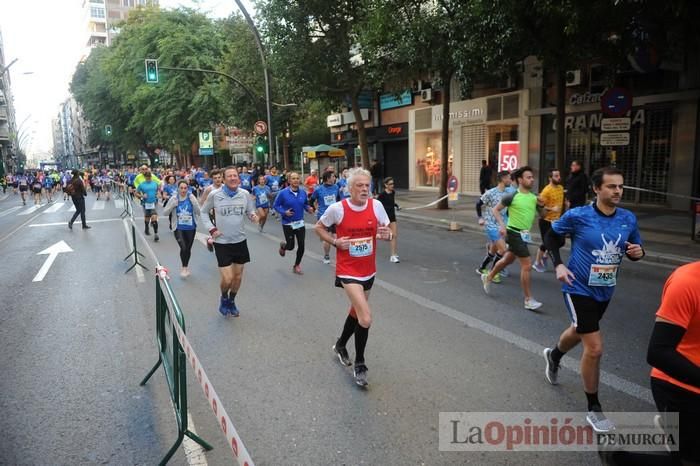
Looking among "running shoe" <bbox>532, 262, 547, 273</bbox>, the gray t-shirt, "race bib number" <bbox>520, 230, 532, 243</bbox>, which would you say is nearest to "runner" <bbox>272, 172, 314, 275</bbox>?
the gray t-shirt

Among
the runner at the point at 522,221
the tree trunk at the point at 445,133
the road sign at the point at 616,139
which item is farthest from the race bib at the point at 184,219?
the road sign at the point at 616,139

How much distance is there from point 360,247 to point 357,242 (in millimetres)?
56

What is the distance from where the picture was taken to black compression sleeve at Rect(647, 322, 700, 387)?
6.88ft

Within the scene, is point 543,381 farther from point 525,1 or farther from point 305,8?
point 305,8

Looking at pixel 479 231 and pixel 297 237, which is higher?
pixel 297 237

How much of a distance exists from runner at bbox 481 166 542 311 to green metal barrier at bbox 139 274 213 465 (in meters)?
4.15

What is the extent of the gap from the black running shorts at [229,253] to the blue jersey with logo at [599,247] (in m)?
4.12

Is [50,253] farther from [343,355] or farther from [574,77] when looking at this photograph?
[574,77]

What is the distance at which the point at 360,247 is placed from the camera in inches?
174

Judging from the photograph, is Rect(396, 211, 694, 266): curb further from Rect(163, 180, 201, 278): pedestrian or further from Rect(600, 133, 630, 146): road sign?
Rect(163, 180, 201, 278): pedestrian

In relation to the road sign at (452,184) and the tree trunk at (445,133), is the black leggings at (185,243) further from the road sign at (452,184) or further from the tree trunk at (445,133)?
the road sign at (452,184)

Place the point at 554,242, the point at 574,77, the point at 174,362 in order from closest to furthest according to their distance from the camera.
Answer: the point at 174,362
the point at 554,242
the point at 574,77

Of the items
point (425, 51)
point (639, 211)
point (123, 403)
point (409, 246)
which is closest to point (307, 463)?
point (123, 403)

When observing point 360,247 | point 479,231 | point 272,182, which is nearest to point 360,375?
point 360,247
